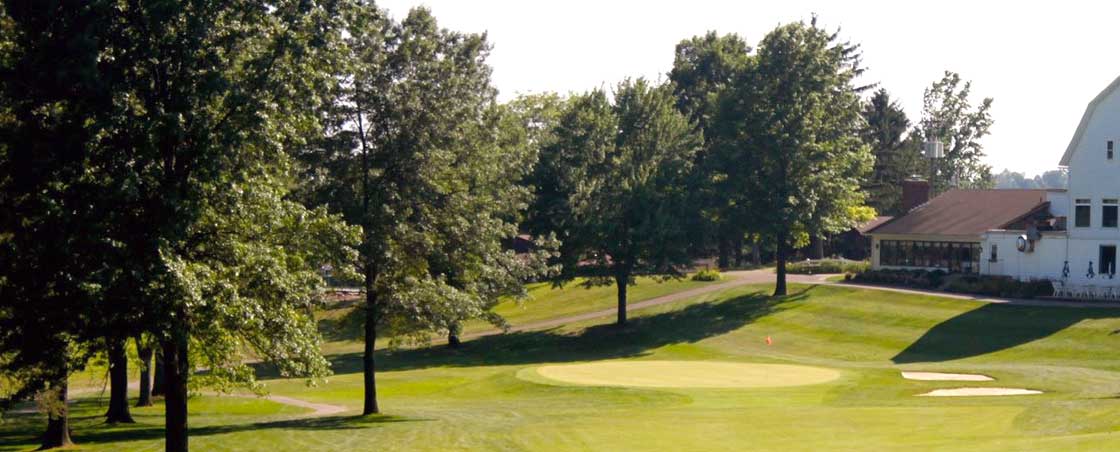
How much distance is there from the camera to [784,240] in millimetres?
74875

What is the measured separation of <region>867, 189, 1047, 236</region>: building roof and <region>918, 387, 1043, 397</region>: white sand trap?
3487 cm

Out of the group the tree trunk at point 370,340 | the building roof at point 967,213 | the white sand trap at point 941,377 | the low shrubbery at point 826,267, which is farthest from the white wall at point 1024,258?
the tree trunk at point 370,340

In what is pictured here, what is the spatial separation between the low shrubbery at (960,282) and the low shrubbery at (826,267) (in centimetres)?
548

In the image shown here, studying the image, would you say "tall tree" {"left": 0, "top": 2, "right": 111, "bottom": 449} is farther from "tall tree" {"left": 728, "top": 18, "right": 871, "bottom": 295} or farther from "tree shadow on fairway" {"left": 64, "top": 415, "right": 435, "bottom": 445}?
"tall tree" {"left": 728, "top": 18, "right": 871, "bottom": 295}

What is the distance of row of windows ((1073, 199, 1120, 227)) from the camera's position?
213ft

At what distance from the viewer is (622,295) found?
6906 centimetres

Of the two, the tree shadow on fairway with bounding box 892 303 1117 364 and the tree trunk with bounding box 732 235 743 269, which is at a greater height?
the tree trunk with bounding box 732 235 743 269

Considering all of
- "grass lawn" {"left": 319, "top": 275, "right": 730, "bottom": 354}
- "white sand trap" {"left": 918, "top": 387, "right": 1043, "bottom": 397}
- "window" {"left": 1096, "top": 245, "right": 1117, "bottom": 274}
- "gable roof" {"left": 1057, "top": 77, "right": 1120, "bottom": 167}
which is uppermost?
"gable roof" {"left": 1057, "top": 77, "right": 1120, "bottom": 167}

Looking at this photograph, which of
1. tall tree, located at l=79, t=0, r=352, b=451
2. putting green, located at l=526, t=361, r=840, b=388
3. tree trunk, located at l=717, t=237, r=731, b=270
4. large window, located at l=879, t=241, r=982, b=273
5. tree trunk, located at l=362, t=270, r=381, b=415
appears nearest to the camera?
tall tree, located at l=79, t=0, r=352, b=451

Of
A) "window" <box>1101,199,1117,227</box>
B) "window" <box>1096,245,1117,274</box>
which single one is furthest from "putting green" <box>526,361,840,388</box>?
"window" <box>1101,199,1117,227</box>

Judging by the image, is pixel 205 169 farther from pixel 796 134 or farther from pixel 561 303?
pixel 561 303

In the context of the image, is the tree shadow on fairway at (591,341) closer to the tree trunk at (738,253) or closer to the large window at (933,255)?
the large window at (933,255)

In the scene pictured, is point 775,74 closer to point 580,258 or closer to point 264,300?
point 580,258

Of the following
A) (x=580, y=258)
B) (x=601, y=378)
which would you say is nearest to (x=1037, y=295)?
(x=580, y=258)
